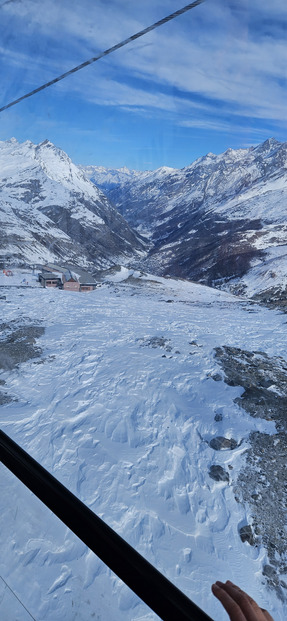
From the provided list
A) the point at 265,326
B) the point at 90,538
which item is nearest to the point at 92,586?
the point at 90,538

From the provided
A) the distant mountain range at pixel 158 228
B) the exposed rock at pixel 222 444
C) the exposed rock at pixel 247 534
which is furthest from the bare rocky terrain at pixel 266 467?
the distant mountain range at pixel 158 228

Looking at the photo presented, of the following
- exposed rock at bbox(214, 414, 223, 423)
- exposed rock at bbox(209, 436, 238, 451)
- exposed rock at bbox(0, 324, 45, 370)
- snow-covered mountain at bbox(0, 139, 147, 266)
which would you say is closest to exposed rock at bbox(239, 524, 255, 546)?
exposed rock at bbox(209, 436, 238, 451)

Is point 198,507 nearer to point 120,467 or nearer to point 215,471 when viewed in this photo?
point 215,471

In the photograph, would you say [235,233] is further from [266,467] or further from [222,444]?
[266,467]

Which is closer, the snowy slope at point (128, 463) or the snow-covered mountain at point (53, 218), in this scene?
the snowy slope at point (128, 463)

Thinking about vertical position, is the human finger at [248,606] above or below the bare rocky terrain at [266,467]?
above

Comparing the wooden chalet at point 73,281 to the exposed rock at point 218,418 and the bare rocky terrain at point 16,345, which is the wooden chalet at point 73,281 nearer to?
the bare rocky terrain at point 16,345
